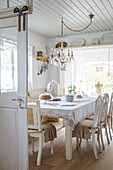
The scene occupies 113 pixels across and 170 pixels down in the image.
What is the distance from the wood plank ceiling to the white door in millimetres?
522

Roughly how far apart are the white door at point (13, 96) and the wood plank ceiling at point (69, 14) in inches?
20.6

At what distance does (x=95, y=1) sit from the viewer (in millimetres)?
3469

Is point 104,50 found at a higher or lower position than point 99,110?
higher

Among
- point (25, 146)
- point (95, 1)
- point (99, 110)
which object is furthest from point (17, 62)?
point (95, 1)

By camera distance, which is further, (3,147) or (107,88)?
(107,88)

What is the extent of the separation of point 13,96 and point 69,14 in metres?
2.56

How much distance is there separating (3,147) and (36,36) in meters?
3.97

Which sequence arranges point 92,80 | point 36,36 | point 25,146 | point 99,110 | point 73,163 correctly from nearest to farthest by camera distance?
point 25,146 → point 73,163 → point 99,110 → point 36,36 → point 92,80

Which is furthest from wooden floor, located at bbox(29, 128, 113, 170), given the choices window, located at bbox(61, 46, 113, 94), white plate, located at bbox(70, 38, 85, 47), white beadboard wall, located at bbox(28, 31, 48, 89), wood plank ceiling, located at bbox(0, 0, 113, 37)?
white plate, located at bbox(70, 38, 85, 47)

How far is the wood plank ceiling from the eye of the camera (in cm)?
356

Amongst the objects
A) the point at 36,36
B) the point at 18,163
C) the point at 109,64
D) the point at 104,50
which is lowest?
the point at 18,163

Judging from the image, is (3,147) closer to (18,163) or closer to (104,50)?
(18,163)

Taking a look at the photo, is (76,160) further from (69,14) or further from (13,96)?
(69,14)

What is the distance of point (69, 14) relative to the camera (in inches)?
164
